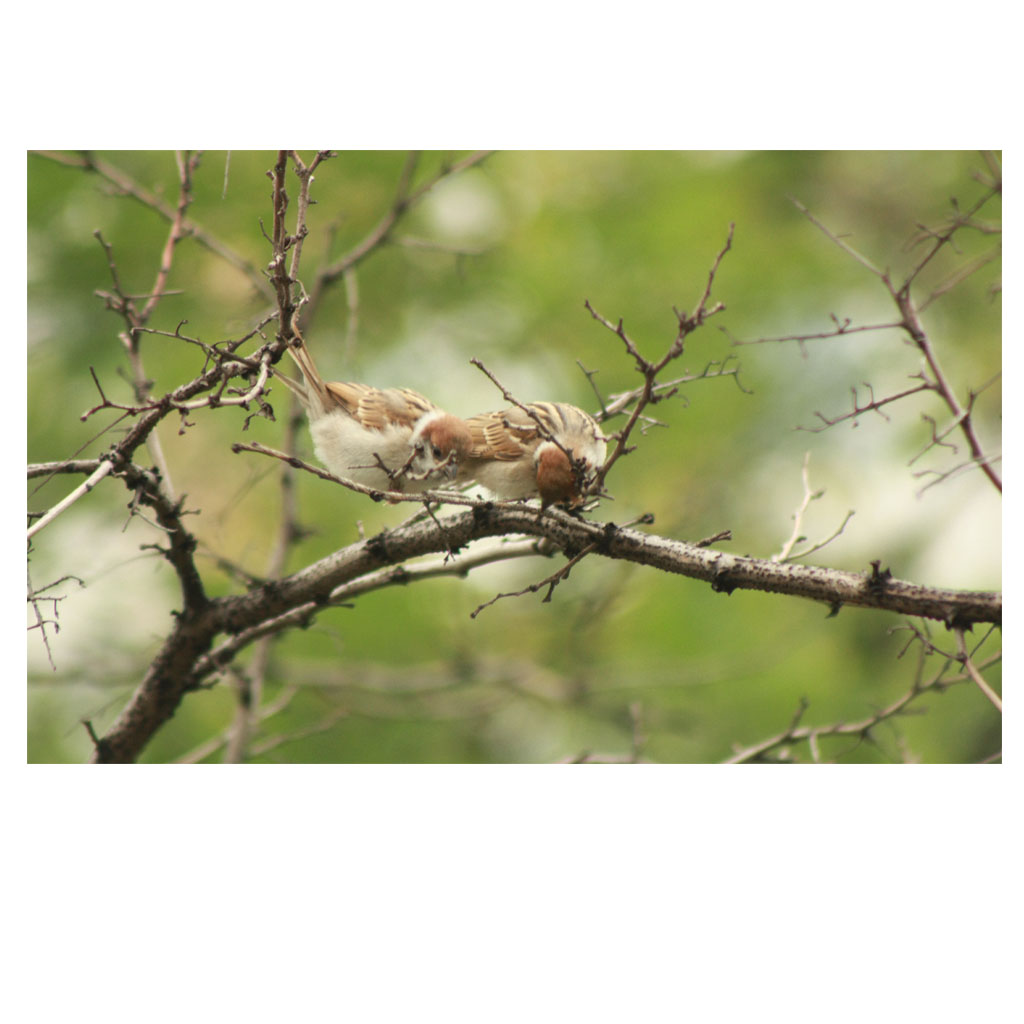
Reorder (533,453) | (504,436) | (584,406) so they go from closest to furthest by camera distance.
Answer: (533,453)
(504,436)
(584,406)

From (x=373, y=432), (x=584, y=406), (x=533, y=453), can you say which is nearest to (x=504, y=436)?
(x=533, y=453)

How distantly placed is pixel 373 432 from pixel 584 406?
1195 millimetres

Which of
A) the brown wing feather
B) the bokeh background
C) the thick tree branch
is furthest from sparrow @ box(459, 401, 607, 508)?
Answer: the bokeh background

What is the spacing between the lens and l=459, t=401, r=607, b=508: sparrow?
6.61 feet

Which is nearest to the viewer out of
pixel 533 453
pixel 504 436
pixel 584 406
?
pixel 533 453

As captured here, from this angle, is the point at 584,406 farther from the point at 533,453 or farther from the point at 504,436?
the point at 533,453

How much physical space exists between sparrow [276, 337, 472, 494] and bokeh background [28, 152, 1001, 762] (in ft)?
1.52

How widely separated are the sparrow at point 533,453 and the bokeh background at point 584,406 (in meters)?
0.52

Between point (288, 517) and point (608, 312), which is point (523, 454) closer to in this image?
point (288, 517)

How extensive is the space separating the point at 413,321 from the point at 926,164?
2006 mm

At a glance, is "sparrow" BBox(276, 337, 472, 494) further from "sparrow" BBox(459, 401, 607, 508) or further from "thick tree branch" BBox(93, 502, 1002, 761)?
"thick tree branch" BBox(93, 502, 1002, 761)

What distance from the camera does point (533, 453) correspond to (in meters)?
2.13

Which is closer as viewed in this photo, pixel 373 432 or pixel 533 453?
pixel 533 453

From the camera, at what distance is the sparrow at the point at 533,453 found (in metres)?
2.01
